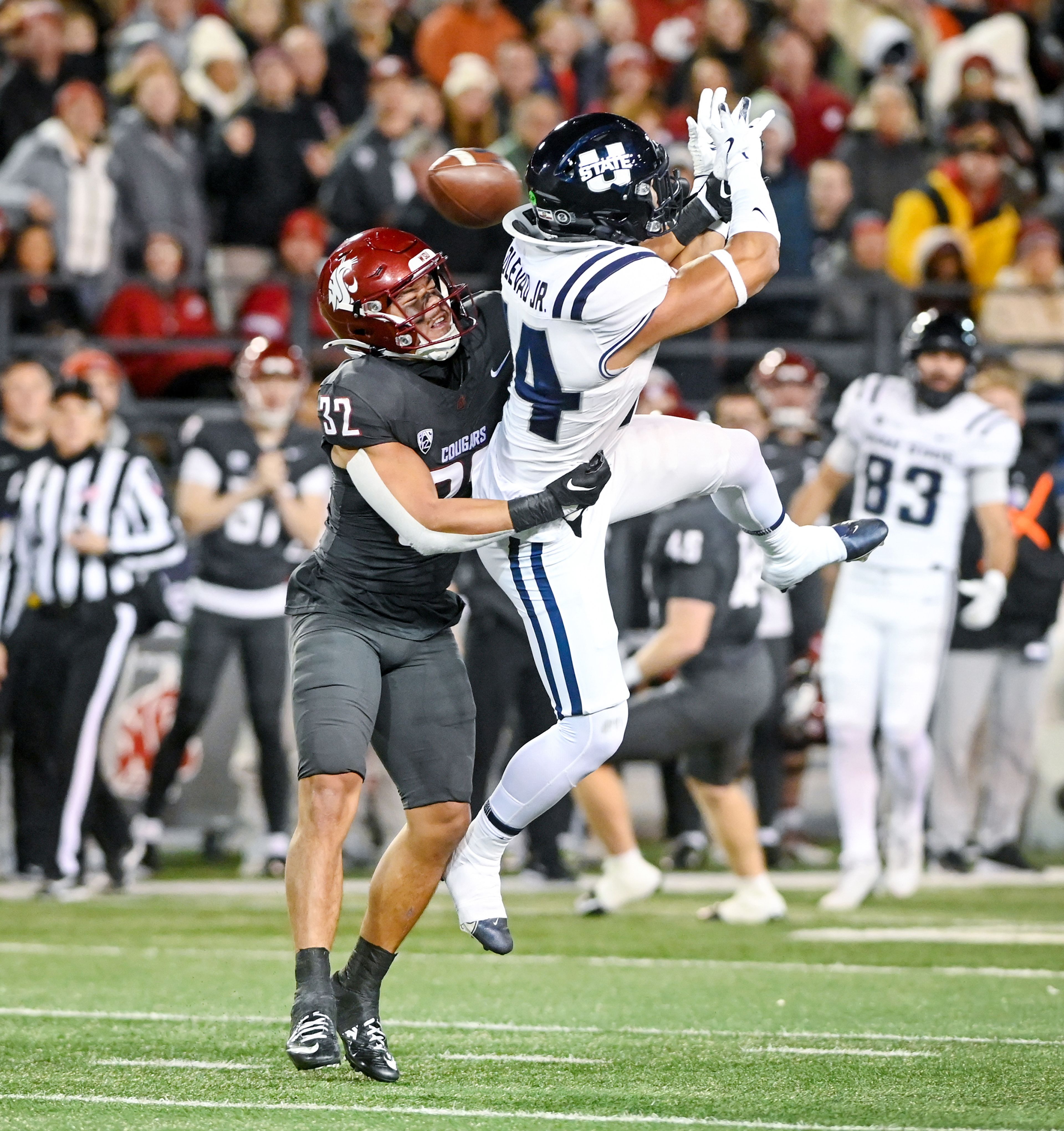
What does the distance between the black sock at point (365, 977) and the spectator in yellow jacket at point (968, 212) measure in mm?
7498

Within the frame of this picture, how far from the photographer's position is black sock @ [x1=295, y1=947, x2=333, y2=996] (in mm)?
4348

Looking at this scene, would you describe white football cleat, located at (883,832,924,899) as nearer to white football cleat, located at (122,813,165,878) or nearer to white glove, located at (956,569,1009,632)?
white glove, located at (956,569,1009,632)

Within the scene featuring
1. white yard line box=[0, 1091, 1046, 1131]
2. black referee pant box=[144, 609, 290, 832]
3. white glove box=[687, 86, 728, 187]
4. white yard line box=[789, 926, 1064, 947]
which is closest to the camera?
white yard line box=[0, 1091, 1046, 1131]

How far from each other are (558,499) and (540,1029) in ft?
4.79

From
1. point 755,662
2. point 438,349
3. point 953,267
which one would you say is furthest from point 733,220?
point 953,267

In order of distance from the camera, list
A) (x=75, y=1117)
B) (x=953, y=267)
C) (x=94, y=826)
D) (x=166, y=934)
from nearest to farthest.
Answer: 1. (x=75, y=1117)
2. (x=166, y=934)
3. (x=94, y=826)
4. (x=953, y=267)

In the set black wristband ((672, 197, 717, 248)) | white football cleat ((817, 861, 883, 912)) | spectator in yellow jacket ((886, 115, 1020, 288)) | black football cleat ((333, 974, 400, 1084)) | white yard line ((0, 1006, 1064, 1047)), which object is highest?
spectator in yellow jacket ((886, 115, 1020, 288))

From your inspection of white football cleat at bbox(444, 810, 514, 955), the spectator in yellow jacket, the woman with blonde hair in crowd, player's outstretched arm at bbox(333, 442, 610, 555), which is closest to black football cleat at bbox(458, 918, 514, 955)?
white football cleat at bbox(444, 810, 514, 955)

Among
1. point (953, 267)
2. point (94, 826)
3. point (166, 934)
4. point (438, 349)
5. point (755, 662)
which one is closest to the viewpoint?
point (438, 349)

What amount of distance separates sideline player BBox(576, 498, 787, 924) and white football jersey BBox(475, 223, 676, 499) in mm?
2525

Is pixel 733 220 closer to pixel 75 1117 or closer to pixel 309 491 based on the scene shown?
pixel 75 1117

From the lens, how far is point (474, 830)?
4848 mm

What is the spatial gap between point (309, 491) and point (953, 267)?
4253 mm

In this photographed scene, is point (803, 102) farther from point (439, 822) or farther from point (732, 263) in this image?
point (439, 822)
